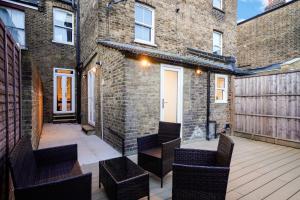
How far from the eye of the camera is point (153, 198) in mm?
2559

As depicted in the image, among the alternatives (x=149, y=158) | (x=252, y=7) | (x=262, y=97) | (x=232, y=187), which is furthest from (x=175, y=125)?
(x=252, y=7)

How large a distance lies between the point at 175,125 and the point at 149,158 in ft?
3.15

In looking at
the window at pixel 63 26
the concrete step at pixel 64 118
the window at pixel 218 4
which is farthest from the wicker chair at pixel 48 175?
the window at pixel 218 4

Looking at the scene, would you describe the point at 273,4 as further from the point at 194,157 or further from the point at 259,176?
the point at 194,157

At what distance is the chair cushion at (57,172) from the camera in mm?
2223

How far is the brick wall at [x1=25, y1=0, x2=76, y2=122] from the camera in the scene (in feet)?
29.0

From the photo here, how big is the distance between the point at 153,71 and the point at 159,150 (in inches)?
95.1

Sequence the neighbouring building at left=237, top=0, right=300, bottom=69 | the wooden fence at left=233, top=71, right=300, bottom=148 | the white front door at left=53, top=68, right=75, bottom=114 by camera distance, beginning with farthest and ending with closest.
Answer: the neighbouring building at left=237, top=0, right=300, bottom=69, the white front door at left=53, top=68, right=75, bottom=114, the wooden fence at left=233, top=71, right=300, bottom=148

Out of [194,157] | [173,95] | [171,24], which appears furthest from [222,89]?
[194,157]

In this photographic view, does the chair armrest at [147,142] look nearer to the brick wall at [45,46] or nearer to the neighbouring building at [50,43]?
the neighbouring building at [50,43]

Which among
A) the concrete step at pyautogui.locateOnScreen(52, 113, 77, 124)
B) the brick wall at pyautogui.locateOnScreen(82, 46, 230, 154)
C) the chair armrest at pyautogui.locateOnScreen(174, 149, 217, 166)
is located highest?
the brick wall at pyautogui.locateOnScreen(82, 46, 230, 154)

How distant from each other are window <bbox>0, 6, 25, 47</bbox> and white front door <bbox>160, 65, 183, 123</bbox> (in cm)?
789

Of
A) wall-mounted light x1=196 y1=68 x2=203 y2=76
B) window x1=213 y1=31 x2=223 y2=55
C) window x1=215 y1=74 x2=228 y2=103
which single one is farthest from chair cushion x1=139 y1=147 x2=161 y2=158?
window x1=213 y1=31 x2=223 y2=55

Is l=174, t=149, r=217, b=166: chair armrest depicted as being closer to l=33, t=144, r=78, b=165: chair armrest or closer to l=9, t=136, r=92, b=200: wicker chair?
l=9, t=136, r=92, b=200: wicker chair
